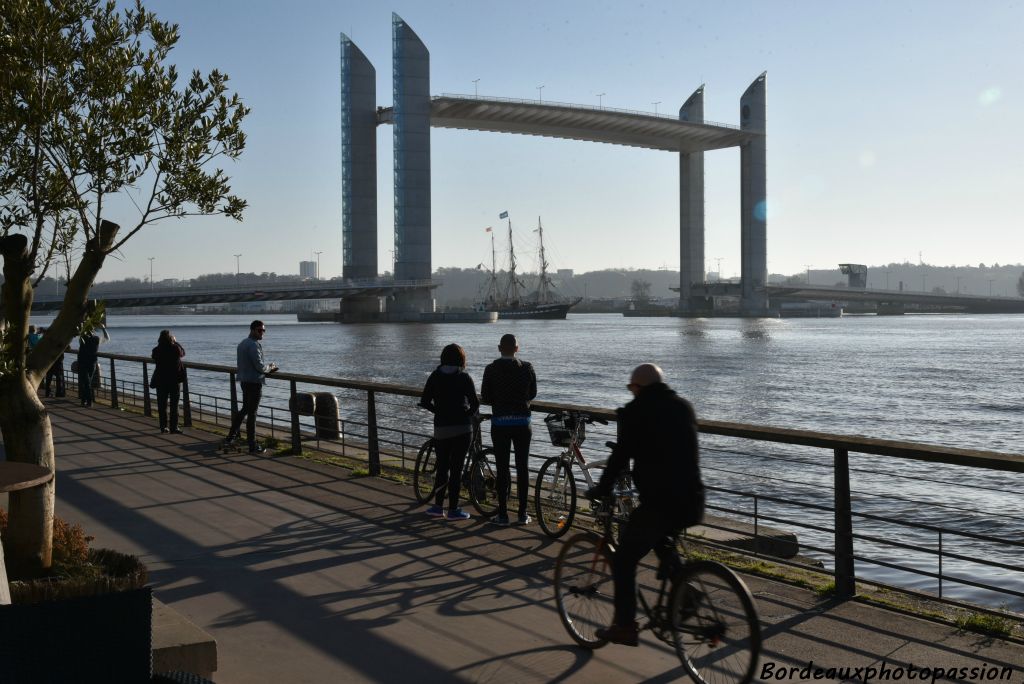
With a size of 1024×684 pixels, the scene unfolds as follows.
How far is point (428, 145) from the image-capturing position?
117 meters

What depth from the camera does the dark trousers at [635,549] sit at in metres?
4.60

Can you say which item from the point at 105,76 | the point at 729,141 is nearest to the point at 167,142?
the point at 105,76

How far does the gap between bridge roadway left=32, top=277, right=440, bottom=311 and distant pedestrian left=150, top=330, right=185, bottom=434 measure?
293 ft

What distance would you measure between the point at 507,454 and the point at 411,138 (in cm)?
10984

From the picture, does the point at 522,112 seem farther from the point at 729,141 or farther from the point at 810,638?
the point at 810,638

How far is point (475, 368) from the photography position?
54.3 meters

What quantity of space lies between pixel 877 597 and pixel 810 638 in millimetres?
1008

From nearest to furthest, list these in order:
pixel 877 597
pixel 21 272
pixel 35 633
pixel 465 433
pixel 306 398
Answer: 1. pixel 35 633
2. pixel 21 272
3. pixel 877 597
4. pixel 465 433
5. pixel 306 398

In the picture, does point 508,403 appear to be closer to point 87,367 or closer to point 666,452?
point 666,452

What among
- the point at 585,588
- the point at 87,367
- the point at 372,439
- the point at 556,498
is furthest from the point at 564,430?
the point at 87,367

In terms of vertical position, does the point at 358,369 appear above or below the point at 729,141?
below

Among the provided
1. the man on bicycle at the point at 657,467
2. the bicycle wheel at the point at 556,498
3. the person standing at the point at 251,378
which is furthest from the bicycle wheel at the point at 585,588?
the person standing at the point at 251,378

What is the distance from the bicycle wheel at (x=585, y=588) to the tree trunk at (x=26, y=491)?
2.47 m

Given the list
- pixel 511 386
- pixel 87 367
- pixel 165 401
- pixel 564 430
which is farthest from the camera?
pixel 87 367
